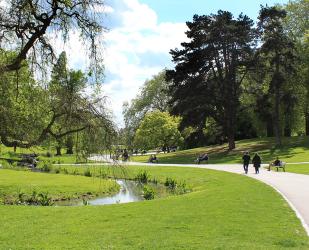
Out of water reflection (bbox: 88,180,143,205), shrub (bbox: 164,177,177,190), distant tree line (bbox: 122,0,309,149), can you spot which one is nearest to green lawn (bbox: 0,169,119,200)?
water reflection (bbox: 88,180,143,205)

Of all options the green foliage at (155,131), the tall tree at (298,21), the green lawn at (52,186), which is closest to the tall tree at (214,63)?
the tall tree at (298,21)

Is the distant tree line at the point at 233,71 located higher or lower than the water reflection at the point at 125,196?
higher

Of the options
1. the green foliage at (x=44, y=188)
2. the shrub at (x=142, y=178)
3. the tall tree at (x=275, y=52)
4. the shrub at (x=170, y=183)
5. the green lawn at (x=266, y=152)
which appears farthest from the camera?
the tall tree at (x=275, y=52)

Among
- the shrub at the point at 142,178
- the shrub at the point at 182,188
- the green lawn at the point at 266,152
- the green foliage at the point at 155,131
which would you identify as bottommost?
the shrub at the point at 182,188

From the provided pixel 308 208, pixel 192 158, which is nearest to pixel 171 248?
pixel 308 208

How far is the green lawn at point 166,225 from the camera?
11.1 m

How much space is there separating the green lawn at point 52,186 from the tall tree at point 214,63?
83.5 feet

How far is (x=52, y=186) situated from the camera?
29453 millimetres

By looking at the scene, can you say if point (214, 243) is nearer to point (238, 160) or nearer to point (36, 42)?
point (36, 42)

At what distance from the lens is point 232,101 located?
58.5 meters

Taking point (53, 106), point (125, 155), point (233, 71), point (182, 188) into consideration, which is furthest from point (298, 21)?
point (53, 106)

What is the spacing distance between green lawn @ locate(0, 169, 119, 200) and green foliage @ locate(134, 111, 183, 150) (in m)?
43.8

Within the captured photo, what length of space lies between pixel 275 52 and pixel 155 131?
26940 mm

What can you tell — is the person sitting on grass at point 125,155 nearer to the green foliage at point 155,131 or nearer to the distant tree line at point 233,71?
the distant tree line at point 233,71
